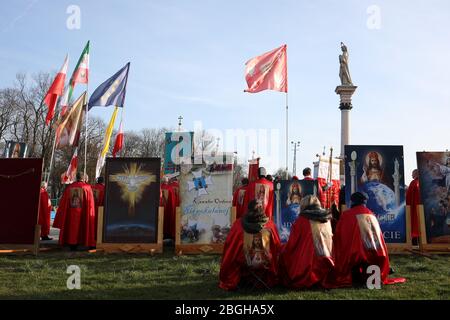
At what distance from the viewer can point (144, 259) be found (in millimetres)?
10414

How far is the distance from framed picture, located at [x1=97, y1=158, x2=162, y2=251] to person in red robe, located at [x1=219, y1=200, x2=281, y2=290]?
13.9 ft

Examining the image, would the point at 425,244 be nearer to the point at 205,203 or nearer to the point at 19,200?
the point at 205,203

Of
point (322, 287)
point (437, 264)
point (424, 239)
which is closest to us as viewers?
point (322, 287)

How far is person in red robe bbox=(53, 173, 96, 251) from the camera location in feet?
40.5

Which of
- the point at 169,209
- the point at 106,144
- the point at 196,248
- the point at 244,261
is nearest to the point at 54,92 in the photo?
the point at 106,144

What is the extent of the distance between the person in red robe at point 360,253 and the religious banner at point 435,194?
4.00 metres

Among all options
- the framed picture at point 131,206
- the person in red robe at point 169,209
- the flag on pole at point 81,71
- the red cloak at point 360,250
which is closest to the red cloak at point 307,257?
the red cloak at point 360,250

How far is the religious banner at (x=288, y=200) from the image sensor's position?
40.1 feet

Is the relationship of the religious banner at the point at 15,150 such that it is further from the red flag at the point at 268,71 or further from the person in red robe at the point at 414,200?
the person in red robe at the point at 414,200

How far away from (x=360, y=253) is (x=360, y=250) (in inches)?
2.0

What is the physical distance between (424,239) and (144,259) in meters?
6.70

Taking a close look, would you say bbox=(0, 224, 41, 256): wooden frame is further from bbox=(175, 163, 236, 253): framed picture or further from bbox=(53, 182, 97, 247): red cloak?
bbox=(175, 163, 236, 253): framed picture
